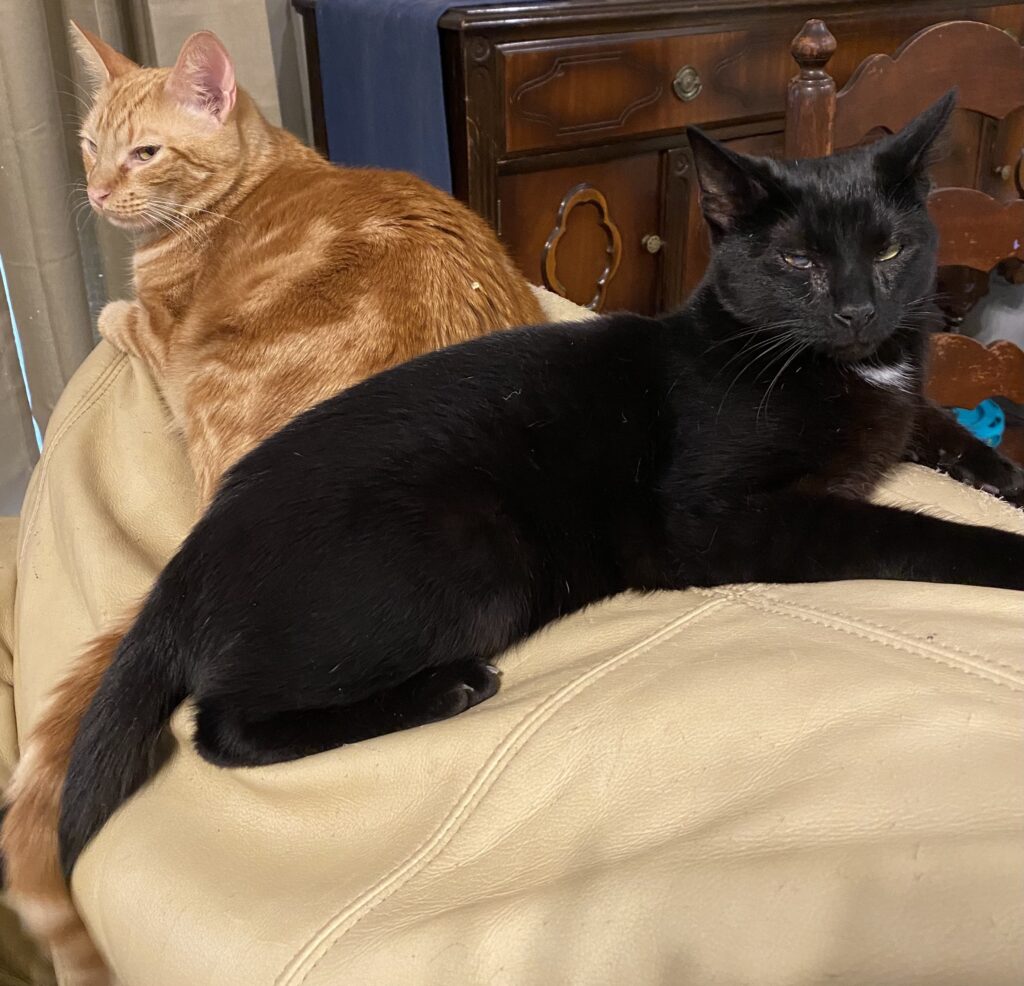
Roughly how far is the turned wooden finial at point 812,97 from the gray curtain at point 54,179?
1.28 meters

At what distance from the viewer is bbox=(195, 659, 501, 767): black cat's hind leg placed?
2.59ft

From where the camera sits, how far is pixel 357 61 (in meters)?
1.77

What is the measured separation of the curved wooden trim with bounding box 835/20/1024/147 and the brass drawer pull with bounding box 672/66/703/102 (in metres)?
0.48

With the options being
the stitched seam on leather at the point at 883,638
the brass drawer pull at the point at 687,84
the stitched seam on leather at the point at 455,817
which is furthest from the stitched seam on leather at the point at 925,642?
the brass drawer pull at the point at 687,84

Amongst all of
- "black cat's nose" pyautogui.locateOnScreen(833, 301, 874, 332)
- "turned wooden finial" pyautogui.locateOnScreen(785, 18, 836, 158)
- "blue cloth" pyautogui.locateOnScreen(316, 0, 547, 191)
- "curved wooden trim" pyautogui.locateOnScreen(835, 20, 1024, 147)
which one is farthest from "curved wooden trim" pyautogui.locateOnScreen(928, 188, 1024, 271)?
"blue cloth" pyautogui.locateOnScreen(316, 0, 547, 191)

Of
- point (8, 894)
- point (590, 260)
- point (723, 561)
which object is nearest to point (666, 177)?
point (590, 260)

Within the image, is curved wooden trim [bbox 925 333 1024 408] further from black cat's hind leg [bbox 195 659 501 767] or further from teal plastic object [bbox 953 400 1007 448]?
black cat's hind leg [bbox 195 659 501 767]

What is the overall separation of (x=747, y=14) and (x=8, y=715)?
171 centimetres

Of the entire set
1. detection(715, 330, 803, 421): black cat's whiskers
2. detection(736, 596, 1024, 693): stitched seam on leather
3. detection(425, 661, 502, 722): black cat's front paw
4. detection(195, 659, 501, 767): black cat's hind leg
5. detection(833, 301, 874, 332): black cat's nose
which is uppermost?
detection(833, 301, 874, 332): black cat's nose

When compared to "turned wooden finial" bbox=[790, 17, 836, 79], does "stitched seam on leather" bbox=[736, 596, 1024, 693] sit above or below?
below

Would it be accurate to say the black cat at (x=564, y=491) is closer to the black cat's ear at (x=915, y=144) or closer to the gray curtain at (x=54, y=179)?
the black cat's ear at (x=915, y=144)

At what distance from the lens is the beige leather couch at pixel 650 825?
48 cm

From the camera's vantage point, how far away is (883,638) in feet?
2.22

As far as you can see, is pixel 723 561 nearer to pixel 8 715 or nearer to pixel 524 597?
pixel 524 597
